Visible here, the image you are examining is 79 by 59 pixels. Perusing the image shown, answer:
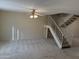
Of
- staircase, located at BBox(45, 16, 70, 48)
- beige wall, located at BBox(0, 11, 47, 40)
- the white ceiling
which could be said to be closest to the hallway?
→ staircase, located at BBox(45, 16, 70, 48)

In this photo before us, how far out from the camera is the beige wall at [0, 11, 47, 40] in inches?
367

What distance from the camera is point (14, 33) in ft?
31.9

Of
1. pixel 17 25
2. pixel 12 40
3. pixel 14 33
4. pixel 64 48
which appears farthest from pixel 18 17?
pixel 64 48

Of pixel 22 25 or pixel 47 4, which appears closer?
pixel 47 4

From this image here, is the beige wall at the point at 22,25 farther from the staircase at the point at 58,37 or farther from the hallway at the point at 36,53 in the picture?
the hallway at the point at 36,53

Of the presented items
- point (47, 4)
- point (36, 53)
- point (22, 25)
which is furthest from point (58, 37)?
point (47, 4)

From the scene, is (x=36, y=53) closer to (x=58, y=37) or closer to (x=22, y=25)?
(x=58, y=37)

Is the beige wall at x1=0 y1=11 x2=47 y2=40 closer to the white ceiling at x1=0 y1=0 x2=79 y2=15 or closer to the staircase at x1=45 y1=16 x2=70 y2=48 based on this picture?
the staircase at x1=45 y1=16 x2=70 y2=48

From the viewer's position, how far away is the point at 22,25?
9.76 metres

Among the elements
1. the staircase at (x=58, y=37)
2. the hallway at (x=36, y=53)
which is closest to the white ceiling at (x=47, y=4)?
the hallway at (x=36, y=53)

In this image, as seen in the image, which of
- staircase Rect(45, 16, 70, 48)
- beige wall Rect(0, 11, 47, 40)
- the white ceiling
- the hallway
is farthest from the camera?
beige wall Rect(0, 11, 47, 40)

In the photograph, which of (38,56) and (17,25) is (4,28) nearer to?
(17,25)

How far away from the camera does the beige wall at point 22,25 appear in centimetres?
933

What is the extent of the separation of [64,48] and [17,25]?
4.57 metres
